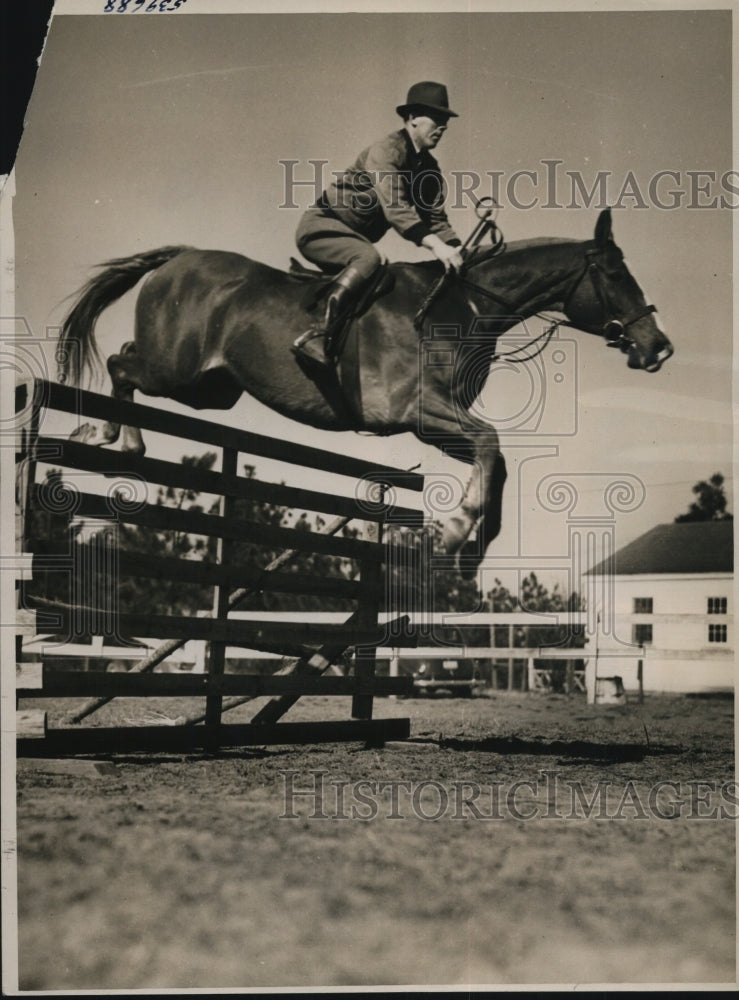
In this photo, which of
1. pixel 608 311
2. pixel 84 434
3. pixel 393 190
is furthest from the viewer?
pixel 608 311

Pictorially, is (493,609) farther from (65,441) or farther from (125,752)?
(65,441)

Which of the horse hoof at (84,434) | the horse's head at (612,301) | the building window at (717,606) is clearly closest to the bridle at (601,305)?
the horse's head at (612,301)

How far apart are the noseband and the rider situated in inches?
21.9

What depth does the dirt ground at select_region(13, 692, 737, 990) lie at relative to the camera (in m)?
4.16

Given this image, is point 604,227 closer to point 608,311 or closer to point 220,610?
point 608,311

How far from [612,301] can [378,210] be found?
1.06m

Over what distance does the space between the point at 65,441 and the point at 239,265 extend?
1041 millimetres

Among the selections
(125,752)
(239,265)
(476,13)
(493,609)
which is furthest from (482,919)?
(476,13)

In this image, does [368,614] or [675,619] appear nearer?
[675,619]

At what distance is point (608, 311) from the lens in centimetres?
456

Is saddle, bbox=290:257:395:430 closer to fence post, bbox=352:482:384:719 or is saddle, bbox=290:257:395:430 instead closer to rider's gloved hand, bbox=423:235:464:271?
rider's gloved hand, bbox=423:235:464:271

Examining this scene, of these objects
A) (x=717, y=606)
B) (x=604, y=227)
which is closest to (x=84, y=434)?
(x=604, y=227)

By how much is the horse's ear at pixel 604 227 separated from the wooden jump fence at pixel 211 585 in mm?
1290

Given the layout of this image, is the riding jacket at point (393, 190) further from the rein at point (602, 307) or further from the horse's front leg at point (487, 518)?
the horse's front leg at point (487, 518)
